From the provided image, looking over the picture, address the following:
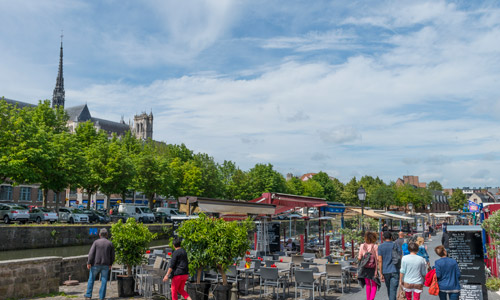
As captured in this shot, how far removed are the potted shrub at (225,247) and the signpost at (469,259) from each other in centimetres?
481

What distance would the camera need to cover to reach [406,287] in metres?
7.57

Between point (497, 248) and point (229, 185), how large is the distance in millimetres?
57818

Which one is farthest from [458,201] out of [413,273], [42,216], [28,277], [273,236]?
[28,277]

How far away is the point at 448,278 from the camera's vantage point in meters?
7.39

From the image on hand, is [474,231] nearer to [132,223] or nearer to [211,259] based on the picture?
[211,259]

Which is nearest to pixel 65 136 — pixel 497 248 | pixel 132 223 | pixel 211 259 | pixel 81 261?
pixel 81 261

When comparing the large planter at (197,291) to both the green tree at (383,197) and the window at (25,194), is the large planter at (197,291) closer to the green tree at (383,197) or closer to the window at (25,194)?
the window at (25,194)

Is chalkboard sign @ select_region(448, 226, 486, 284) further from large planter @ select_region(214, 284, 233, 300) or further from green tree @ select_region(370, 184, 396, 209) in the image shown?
green tree @ select_region(370, 184, 396, 209)

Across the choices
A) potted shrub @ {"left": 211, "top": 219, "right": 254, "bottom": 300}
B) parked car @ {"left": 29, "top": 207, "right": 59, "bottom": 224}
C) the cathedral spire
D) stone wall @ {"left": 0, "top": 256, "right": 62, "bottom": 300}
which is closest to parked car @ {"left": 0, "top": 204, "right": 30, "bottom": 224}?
parked car @ {"left": 29, "top": 207, "right": 59, "bottom": 224}

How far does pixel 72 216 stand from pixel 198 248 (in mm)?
30871

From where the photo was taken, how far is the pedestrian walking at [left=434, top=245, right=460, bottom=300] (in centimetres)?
735

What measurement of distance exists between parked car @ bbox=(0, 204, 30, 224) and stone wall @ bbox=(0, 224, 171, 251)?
6047 millimetres

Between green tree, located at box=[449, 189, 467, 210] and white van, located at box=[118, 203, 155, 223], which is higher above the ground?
green tree, located at box=[449, 189, 467, 210]

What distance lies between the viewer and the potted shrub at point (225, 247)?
902cm
